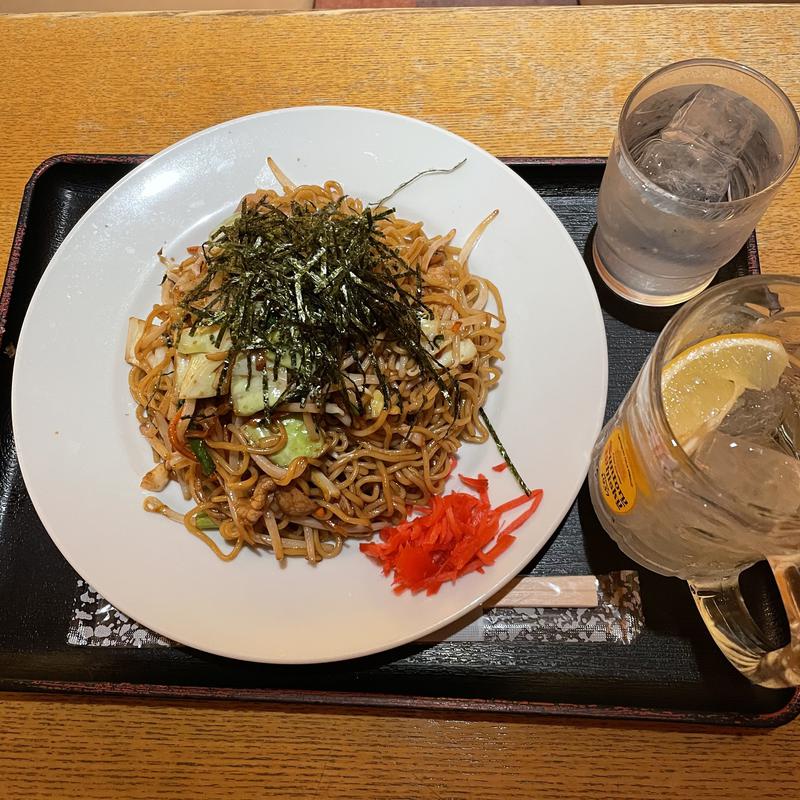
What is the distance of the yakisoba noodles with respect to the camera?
1.55 m

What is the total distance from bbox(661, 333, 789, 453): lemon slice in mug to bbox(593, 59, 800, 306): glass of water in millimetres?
379

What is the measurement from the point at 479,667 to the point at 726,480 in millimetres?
716

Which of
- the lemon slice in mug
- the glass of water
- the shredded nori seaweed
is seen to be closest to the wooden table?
the glass of water

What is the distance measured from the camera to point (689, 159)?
172 centimetres

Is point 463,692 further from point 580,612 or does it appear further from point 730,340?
point 730,340

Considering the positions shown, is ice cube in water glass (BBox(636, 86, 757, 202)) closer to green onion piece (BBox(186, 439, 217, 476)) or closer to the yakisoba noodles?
the yakisoba noodles

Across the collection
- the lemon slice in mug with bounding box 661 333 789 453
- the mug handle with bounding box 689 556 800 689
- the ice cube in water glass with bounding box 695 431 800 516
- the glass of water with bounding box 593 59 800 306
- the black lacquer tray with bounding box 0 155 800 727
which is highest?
the glass of water with bounding box 593 59 800 306

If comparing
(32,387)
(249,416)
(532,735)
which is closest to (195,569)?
(249,416)

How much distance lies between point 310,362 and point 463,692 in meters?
0.87

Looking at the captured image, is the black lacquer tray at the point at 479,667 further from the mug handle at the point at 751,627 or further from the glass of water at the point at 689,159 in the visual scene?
the glass of water at the point at 689,159

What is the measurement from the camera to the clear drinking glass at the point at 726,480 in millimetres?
1131

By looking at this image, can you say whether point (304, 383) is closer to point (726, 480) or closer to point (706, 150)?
point (726, 480)

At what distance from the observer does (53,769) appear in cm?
147

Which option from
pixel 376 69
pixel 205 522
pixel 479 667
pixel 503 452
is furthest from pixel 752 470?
pixel 376 69
